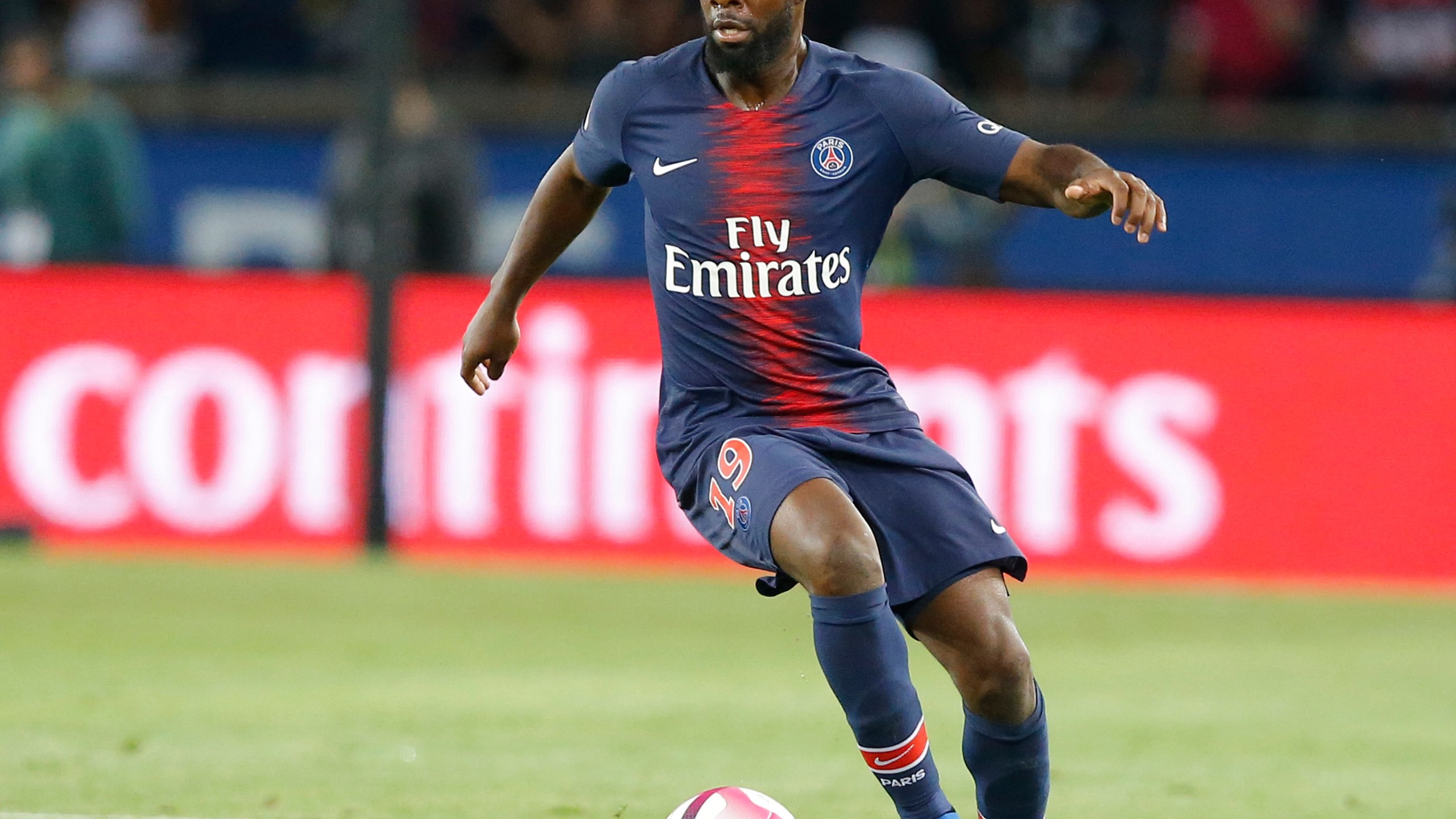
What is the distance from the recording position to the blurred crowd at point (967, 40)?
17688 millimetres

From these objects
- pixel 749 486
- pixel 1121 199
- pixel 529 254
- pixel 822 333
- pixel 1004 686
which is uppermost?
pixel 1121 199

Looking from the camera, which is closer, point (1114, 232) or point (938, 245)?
point (938, 245)

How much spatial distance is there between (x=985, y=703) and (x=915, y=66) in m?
12.3

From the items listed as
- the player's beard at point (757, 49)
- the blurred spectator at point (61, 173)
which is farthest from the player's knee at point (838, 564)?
the blurred spectator at point (61, 173)

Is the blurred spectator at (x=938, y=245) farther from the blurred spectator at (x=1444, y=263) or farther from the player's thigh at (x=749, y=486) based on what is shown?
the player's thigh at (x=749, y=486)

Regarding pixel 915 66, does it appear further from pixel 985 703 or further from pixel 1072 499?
pixel 985 703

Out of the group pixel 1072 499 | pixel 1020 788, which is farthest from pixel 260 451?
pixel 1020 788

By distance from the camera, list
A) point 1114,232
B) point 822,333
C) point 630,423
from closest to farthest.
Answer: point 822,333 → point 630,423 → point 1114,232

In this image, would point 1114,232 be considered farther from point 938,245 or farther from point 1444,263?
point 1444,263

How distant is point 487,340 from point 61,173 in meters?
8.98

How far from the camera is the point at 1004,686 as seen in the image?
17.1 ft

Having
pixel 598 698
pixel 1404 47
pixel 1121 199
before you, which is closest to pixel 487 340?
pixel 1121 199

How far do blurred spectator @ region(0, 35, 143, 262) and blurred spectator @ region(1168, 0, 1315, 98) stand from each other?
8075mm

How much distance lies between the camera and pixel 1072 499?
1231 centimetres
